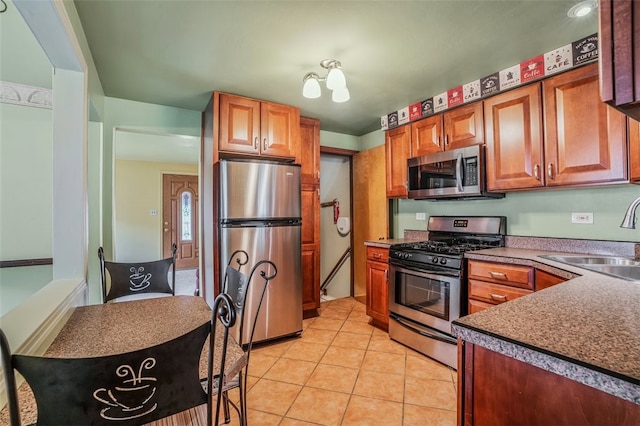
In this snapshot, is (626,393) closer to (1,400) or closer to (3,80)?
(1,400)

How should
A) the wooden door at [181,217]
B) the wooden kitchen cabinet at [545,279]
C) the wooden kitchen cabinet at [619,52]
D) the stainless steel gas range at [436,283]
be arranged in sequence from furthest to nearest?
the wooden door at [181,217] < the stainless steel gas range at [436,283] < the wooden kitchen cabinet at [545,279] < the wooden kitchen cabinet at [619,52]

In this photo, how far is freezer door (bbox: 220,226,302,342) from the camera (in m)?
2.54

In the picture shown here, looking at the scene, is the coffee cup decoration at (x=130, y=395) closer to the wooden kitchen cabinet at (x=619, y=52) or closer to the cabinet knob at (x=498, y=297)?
the wooden kitchen cabinet at (x=619, y=52)

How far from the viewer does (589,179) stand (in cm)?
188

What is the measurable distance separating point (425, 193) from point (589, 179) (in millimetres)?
1174

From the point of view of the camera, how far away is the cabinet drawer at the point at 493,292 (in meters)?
1.94

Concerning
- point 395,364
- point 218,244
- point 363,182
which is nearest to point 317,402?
point 395,364

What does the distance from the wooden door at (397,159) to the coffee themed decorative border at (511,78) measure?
0.45 ft

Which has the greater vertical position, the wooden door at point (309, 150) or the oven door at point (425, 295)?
the wooden door at point (309, 150)

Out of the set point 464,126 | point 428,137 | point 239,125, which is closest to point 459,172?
point 464,126

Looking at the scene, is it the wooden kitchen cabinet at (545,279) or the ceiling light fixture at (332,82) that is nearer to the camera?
the wooden kitchen cabinet at (545,279)

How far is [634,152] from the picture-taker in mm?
1696

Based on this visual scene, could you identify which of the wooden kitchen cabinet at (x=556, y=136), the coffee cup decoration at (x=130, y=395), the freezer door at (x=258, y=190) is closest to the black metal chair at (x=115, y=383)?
the coffee cup decoration at (x=130, y=395)

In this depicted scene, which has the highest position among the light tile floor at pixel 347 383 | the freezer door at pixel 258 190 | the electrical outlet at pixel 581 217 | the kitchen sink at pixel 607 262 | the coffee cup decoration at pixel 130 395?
the freezer door at pixel 258 190
